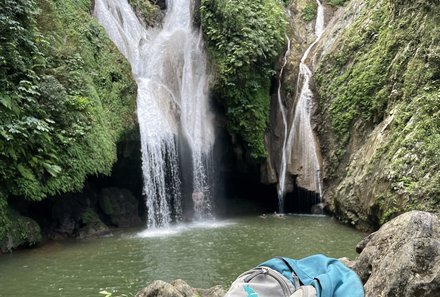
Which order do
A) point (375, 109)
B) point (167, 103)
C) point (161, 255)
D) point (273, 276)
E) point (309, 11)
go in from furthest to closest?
point (309, 11) < point (167, 103) < point (375, 109) < point (161, 255) < point (273, 276)

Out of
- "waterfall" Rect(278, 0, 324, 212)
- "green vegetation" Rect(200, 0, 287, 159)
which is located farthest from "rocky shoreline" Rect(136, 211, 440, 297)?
"green vegetation" Rect(200, 0, 287, 159)

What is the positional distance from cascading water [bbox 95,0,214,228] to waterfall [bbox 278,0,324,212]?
262 cm

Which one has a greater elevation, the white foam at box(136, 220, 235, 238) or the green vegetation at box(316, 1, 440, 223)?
the green vegetation at box(316, 1, 440, 223)

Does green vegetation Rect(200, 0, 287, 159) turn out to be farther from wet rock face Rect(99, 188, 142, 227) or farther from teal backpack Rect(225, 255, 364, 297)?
teal backpack Rect(225, 255, 364, 297)

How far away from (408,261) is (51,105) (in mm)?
9560

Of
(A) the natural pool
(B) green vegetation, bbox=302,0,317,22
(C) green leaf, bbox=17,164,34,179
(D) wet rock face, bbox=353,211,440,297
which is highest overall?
(B) green vegetation, bbox=302,0,317,22

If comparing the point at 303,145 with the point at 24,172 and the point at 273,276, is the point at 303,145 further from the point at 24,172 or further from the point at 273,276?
the point at 273,276

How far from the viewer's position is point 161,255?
9.45 meters

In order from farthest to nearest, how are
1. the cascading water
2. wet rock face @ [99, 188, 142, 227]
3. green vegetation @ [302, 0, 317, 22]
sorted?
green vegetation @ [302, 0, 317, 22] < the cascading water < wet rock face @ [99, 188, 142, 227]

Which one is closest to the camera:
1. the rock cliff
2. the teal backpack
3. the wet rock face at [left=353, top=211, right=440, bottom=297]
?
the teal backpack

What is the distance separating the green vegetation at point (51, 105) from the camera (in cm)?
1002

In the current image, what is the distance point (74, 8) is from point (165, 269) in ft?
31.9

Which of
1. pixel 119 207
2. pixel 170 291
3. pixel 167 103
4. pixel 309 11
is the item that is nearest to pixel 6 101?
pixel 119 207

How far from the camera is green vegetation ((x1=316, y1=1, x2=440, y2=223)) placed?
9602mm
